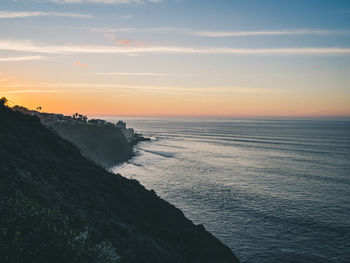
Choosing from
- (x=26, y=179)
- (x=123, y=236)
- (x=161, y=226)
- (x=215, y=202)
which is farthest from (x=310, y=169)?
(x=26, y=179)

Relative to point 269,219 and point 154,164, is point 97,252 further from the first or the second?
point 154,164

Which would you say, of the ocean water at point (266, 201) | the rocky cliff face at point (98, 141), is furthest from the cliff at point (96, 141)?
the ocean water at point (266, 201)

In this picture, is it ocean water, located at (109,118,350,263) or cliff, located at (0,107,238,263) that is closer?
cliff, located at (0,107,238,263)

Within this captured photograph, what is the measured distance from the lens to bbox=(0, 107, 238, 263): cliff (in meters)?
12.7

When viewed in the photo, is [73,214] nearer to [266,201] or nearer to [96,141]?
[266,201]

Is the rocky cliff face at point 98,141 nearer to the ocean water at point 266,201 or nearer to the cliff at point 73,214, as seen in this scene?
the ocean water at point 266,201

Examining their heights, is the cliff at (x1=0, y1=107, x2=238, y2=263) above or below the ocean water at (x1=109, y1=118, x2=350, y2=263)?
above

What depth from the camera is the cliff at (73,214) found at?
12.7m

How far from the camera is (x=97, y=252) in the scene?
1359cm

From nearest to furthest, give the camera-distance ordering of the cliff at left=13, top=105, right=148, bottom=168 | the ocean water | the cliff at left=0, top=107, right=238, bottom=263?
the cliff at left=0, top=107, right=238, bottom=263 → the ocean water → the cliff at left=13, top=105, right=148, bottom=168

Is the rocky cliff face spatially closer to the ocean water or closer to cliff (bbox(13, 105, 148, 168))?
cliff (bbox(13, 105, 148, 168))

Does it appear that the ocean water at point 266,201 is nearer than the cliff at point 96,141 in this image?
Yes

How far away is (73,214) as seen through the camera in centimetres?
1706

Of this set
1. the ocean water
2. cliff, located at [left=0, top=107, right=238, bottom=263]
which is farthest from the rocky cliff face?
cliff, located at [left=0, top=107, right=238, bottom=263]
